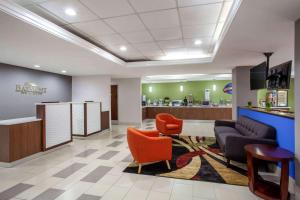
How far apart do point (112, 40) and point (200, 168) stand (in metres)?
3.41

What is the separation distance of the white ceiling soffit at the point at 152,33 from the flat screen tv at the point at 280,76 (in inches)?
51.0

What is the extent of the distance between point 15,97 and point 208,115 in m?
8.81

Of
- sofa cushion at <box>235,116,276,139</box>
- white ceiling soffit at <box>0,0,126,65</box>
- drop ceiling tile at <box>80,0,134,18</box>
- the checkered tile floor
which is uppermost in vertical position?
drop ceiling tile at <box>80,0,134,18</box>

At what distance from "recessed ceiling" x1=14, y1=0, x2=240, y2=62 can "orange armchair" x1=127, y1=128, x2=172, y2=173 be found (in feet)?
6.71

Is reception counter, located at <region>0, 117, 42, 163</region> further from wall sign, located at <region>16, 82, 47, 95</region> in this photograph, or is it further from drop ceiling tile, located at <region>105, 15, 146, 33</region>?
drop ceiling tile, located at <region>105, 15, 146, 33</region>

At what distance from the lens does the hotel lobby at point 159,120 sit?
2521 millimetres

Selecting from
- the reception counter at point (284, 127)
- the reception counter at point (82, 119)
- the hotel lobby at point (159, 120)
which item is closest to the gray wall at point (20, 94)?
the hotel lobby at point (159, 120)

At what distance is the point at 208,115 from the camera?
9.87 m

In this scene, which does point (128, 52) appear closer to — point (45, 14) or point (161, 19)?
point (161, 19)

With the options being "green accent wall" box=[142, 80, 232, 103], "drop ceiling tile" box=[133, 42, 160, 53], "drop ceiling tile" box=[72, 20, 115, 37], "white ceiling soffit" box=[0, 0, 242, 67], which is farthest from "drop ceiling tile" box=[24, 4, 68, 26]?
"green accent wall" box=[142, 80, 232, 103]

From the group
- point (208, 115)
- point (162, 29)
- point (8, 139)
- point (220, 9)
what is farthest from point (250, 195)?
point (208, 115)

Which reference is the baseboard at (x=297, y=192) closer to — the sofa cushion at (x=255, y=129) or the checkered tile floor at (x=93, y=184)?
the checkered tile floor at (x=93, y=184)

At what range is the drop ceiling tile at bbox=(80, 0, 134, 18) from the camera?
8.09 feet

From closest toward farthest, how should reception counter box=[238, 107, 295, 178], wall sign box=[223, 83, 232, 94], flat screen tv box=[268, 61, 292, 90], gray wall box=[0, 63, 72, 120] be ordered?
reception counter box=[238, 107, 295, 178], flat screen tv box=[268, 61, 292, 90], gray wall box=[0, 63, 72, 120], wall sign box=[223, 83, 232, 94]
